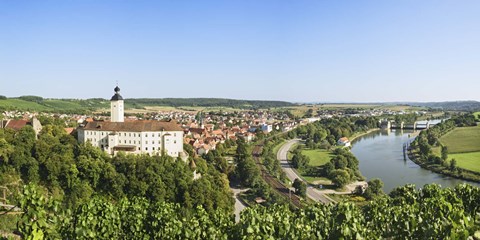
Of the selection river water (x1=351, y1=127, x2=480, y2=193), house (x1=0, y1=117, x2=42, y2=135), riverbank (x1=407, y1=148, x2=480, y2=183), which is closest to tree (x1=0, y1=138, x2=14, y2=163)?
house (x1=0, y1=117, x2=42, y2=135)

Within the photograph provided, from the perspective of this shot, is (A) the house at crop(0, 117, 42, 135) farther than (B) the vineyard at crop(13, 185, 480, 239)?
Yes

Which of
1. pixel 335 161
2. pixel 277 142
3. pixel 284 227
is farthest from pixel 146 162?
pixel 277 142

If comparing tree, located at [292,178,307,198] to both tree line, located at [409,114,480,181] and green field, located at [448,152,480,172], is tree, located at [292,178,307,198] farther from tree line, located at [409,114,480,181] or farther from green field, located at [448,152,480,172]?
green field, located at [448,152,480,172]

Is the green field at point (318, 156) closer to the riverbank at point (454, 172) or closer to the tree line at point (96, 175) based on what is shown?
the riverbank at point (454, 172)

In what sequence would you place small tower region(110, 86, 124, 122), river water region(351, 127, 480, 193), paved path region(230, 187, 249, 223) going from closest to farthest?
paved path region(230, 187, 249, 223), small tower region(110, 86, 124, 122), river water region(351, 127, 480, 193)

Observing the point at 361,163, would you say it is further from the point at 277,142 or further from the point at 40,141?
the point at 40,141

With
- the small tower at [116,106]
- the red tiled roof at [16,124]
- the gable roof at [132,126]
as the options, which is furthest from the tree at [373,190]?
the red tiled roof at [16,124]
